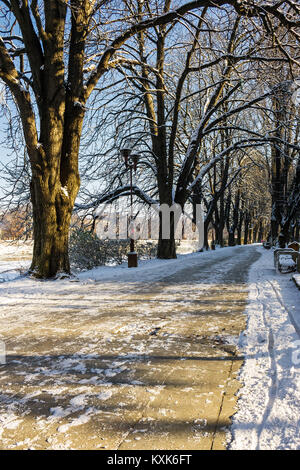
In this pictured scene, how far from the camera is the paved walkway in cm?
198

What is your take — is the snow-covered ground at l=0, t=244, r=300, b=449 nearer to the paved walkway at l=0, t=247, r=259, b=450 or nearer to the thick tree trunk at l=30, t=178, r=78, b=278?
the paved walkway at l=0, t=247, r=259, b=450

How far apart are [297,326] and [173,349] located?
184 centimetres

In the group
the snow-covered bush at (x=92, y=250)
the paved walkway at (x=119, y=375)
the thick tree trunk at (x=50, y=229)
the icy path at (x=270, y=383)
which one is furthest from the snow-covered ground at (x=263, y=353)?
the snow-covered bush at (x=92, y=250)

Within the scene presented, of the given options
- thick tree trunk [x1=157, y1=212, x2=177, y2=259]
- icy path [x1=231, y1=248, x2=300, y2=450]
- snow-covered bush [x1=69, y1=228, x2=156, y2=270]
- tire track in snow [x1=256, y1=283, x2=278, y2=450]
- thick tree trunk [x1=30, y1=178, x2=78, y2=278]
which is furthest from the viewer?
thick tree trunk [x1=157, y1=212, x2=177, y2=259]

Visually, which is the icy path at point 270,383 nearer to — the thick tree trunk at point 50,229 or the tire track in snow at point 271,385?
the tire track in snow at point 271,385

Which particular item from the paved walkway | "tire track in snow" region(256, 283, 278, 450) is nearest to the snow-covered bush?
the paved walkway

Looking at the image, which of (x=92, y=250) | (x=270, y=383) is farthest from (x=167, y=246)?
(x=270, y=383)

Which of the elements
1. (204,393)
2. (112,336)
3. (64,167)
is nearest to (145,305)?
(112,336)

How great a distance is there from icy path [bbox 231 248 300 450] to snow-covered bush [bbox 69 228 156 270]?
366 inches

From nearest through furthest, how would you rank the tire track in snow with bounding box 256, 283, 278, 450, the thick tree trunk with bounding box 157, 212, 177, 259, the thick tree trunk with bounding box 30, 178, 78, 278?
the tire track in snow with bounding box 256, 283, 278, 450 < the thick tree trunk with bounding box 30, 178, 78, 278 < the thick tree trunk with bounding box 157, 212, 177, 259

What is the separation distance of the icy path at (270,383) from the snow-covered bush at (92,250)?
9287 millimetres

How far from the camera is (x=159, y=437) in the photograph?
6.33ft

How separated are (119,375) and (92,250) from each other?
11506 mm

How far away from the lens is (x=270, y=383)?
264 centimetres
